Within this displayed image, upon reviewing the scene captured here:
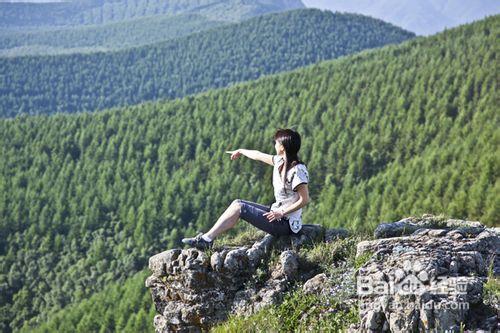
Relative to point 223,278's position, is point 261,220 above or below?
above

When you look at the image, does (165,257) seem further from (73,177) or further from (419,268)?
(73,177)

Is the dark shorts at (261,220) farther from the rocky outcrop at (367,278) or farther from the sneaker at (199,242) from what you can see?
the sneaker at (199,242)

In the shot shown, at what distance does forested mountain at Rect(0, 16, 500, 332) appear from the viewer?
274 ft

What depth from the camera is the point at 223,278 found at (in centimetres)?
1216

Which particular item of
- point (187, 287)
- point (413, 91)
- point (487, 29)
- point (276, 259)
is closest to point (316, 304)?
point (276, 259)

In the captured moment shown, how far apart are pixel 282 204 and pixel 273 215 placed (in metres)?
0.40

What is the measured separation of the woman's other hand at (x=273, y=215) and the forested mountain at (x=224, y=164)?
55899 millimetres

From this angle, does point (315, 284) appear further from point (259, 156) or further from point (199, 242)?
point (259, 156)

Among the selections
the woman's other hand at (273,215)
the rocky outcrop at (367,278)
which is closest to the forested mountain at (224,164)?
the rocky outcrop at (367,278)

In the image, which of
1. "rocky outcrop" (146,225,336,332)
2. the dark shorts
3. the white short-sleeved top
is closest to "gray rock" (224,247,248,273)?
"rocky outcrop" (146,225,336,332)

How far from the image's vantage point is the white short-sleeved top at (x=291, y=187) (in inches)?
450

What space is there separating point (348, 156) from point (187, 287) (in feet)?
301

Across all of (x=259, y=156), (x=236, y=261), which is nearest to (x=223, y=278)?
(x=236, y=261)

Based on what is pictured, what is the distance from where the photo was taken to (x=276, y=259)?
1200cm
